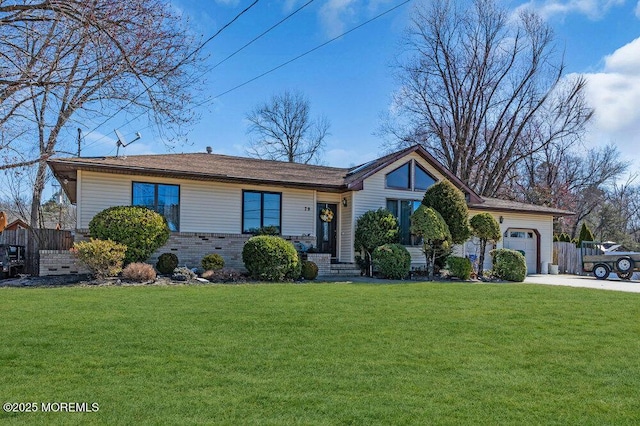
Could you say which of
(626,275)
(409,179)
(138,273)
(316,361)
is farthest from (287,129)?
(316,361)

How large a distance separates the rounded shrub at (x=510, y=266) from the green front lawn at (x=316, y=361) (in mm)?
7310

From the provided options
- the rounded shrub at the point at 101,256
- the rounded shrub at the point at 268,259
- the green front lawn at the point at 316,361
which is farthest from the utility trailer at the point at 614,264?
the rounded shrub at the point at 101,256

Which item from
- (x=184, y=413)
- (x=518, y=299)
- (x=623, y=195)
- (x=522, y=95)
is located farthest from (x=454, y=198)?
(x=623, y=195)

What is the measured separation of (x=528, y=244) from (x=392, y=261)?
9.66 m

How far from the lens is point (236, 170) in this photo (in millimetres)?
15969

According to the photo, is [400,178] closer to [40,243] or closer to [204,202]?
[204,202]

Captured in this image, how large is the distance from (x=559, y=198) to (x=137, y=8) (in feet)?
109

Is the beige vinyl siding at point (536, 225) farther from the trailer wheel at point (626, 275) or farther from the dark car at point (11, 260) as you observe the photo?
the dark car at point (11, 260)

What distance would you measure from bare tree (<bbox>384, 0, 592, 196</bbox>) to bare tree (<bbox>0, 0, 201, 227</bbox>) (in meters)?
23.5

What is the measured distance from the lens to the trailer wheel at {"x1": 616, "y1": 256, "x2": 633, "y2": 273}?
18188mm

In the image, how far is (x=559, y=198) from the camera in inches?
1307

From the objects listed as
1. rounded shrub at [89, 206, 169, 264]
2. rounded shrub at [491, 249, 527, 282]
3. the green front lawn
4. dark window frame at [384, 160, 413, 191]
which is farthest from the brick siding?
rounded shrub at [491, 249, 527, 282]

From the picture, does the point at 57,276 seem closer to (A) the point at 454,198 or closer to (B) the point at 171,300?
(B) the point at 171,300

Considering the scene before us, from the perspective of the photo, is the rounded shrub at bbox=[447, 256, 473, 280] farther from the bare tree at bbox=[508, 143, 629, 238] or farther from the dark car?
the bare tree at bbox=[508, 143, 629, 238]
